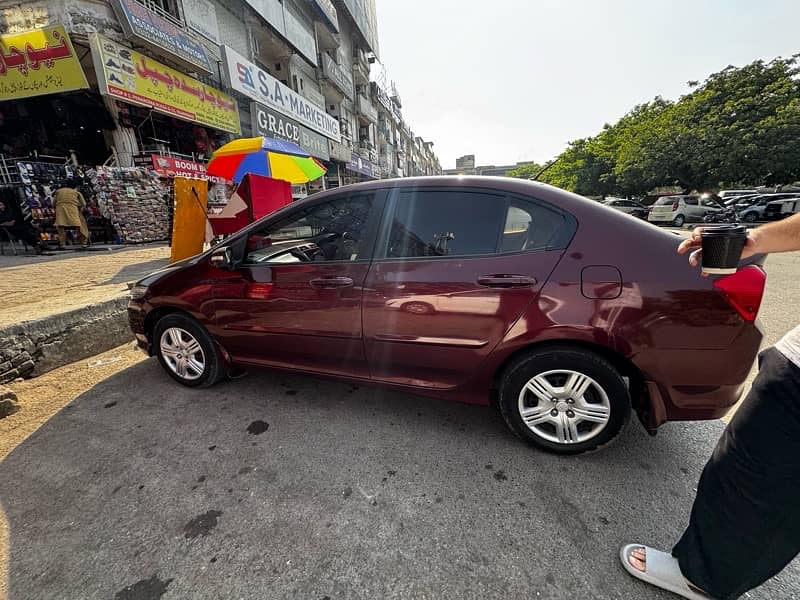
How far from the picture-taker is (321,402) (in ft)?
9.08

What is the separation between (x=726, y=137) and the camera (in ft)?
62.9

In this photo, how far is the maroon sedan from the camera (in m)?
1.81

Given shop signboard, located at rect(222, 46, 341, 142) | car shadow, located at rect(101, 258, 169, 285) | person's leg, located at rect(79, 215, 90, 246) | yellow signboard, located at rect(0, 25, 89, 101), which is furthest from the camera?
shop signboard, located at rect(222, 46, 341, 142)

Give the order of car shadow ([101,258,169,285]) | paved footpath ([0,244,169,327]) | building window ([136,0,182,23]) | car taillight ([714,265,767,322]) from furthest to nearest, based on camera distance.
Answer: building window ([136,0,182,23]) < car shadow ([101,258,169,285]) < paved footpath ([0,244,169,327]) < car taillight ([714,265,767,322])

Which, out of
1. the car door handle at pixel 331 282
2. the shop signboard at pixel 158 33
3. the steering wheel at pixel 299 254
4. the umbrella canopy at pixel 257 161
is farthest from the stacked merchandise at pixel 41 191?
the car door handle at pixel 331 282

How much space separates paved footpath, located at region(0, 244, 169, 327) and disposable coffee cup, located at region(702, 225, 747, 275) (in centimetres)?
480

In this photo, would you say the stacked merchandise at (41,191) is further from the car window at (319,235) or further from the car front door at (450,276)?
the car front door at (450,276)

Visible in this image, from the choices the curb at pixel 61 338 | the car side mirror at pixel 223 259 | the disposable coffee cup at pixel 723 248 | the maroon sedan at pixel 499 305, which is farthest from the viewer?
the curb at pixel 61 338

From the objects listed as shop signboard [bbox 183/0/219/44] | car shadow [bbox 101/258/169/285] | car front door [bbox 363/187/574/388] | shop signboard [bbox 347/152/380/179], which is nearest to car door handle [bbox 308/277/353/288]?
car front door [bbox 363/187/574/388]

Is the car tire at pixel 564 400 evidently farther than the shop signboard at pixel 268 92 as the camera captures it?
No

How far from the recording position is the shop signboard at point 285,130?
49.3ft

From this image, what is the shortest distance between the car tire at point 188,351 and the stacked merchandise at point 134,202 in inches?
→ 378

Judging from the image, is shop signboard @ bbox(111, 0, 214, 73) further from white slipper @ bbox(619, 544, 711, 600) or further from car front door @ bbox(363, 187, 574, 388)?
white slipper @ bbox(619, 544, 711, 600)

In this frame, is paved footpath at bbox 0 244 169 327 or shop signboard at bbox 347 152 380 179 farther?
shop signboard at bbox 347 152 380 179
